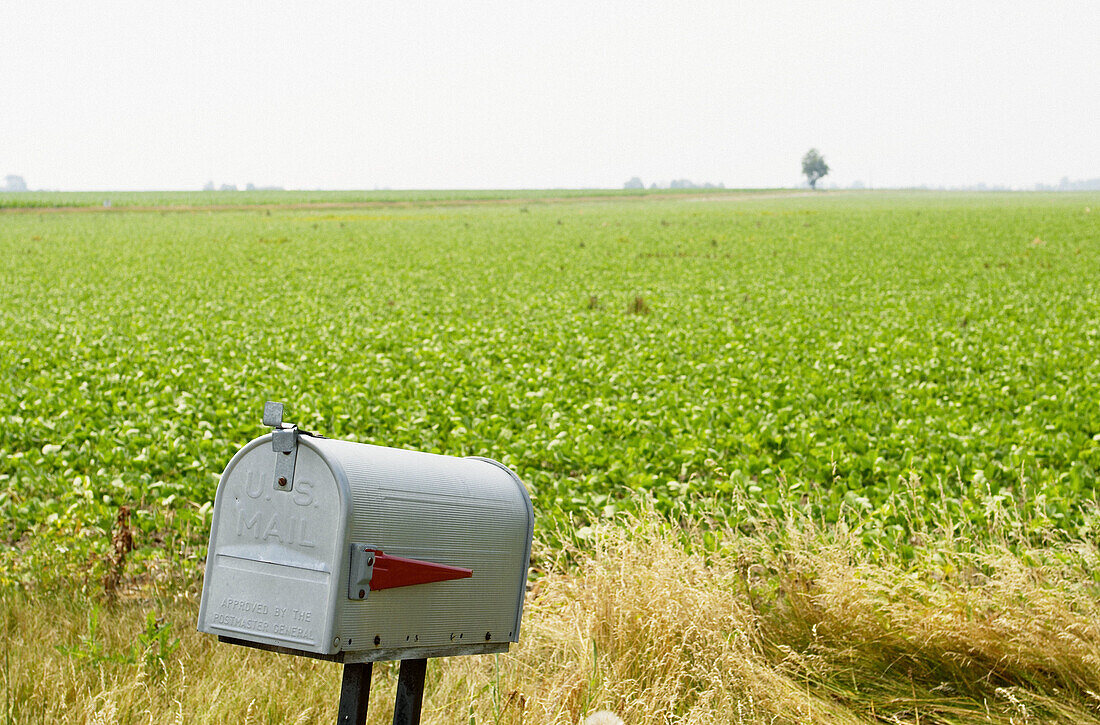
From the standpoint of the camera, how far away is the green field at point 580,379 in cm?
604

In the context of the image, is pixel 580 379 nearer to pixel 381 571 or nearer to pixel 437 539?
pixel 437 539

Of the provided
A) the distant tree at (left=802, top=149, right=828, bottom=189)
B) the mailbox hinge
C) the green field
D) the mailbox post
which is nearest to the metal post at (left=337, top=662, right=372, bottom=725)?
the mailbox post

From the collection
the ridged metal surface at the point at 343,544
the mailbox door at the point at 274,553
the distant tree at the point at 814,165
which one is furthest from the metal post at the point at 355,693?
the distant tree at the point at 814,165

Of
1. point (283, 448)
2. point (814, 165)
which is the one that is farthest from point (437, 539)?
point (814, 165)

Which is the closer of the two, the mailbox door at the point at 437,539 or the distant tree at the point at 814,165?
the mailbox door at the point at 437,539

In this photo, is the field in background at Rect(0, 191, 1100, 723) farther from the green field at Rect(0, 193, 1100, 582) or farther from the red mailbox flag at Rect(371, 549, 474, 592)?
the red mailbox flag at Rect(371, 549, 474, 592)

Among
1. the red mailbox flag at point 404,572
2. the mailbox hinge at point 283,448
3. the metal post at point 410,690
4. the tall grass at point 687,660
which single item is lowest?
the tall grass at point 687,660

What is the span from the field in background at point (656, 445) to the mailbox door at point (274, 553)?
1186mm

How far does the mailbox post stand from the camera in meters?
1.74

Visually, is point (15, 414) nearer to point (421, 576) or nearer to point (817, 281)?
point (421, 576)

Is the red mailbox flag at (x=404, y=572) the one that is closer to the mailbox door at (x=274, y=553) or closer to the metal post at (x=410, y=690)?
the mailbox door at (x=274, y=553)

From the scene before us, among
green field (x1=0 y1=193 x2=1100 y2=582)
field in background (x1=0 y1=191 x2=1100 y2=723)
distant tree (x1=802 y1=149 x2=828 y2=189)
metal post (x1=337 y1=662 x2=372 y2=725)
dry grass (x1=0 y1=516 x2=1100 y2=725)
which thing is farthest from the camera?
distant tree (x1=802 y1=149 x2=828 y2=189)

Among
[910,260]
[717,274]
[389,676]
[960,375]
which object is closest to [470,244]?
[717,274]

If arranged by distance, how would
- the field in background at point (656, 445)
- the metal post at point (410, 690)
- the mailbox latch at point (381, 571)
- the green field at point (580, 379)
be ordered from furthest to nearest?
1. the green field at point (580, 379)
2. the field in background at point (656, 445)
3. the metal post at point (410, 690)
4. the mailbox latch at point (381, 571)
